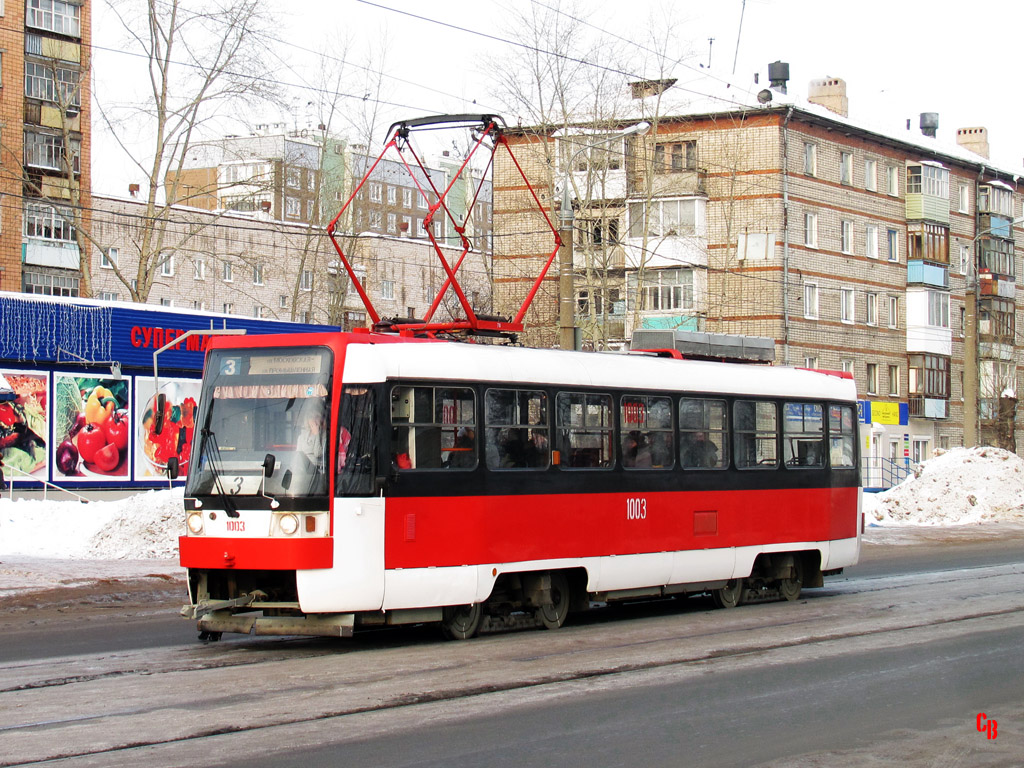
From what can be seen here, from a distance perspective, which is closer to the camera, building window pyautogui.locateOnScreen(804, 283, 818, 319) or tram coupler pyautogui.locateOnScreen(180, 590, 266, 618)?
tram coupler pyautogui.locateOnScreen(180, 590, 266, 618)

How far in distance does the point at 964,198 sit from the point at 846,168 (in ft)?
41.2

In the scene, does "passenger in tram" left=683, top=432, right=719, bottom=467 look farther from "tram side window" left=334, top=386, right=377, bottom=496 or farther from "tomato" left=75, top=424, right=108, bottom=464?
"tomato" left=75, top=424, right=108, bottom=464

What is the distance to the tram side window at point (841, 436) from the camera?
1709cm

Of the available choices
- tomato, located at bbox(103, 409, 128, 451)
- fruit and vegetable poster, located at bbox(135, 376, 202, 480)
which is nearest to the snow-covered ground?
tomato, located at bbox(103, 409, 128, 451)

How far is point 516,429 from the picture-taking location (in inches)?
509

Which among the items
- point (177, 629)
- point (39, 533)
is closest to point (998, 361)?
point (39, 533)

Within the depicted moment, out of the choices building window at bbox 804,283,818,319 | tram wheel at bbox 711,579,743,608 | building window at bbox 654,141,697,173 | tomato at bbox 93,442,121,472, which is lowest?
tram wheel at bbox 711,579,743,608

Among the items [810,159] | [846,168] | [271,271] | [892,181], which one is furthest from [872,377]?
[271,271]

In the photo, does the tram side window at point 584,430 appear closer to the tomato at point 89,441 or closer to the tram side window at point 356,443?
the tram side window at point 356,443

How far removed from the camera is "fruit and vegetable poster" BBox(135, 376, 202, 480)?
29.0 meters

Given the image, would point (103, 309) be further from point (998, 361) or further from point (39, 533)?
point (998, 361)

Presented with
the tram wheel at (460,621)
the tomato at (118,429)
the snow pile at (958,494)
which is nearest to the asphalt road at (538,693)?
the tram wheel at (460,621)

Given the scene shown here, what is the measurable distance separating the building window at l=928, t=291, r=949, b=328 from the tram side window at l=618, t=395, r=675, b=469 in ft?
174

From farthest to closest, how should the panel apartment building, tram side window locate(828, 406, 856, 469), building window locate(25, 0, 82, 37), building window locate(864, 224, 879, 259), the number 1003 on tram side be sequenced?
building window locate(864, 224, 879, 259), building window locate(25, 0, 82, 37), the panel apartment building, tram side window locate(828, 406, 856, 469), the number 1003 on tram side
